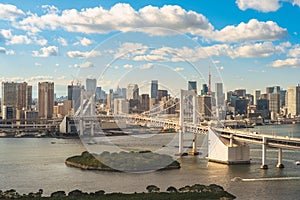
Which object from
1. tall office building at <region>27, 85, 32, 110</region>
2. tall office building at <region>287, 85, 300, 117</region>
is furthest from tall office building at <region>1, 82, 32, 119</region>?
tall office building at <region>287, 85, 300, 117</region>

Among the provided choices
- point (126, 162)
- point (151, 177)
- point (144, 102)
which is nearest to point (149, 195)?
point (151, 177)

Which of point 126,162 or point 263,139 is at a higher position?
point 263,139

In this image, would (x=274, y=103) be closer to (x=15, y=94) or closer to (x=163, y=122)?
(x=15, y=94)

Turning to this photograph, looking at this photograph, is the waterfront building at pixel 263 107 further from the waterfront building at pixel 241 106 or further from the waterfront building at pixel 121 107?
the waterfront building at pixel 121 107

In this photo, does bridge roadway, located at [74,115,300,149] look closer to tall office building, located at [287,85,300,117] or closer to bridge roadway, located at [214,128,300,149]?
bridge roadway, located at [214,128,300,149]

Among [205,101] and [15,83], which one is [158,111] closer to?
[205,101]

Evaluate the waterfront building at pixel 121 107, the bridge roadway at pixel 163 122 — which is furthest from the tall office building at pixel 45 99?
the bridge roadway at pixel 163 122
